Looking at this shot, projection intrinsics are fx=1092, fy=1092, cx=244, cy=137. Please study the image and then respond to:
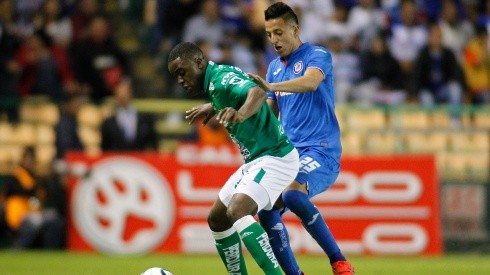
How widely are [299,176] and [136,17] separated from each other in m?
11.4

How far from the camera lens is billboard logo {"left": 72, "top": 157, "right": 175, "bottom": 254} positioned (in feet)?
49.9

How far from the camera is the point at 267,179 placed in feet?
27.3

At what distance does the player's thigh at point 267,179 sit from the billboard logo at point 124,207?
6.86 meters

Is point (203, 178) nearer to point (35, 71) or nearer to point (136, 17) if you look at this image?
point (35, 71)

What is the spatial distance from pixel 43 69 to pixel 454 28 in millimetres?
7438

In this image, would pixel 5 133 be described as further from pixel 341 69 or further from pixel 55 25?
pixel 341 69

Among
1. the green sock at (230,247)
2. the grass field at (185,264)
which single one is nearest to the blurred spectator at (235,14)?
the grass field at (185,264)

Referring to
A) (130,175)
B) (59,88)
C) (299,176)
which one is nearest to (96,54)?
(59,88)

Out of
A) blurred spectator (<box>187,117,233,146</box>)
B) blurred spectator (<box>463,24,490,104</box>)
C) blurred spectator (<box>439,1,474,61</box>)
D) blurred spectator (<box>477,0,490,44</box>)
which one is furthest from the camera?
blurred spectator (<box>477,0,490,44</box>)

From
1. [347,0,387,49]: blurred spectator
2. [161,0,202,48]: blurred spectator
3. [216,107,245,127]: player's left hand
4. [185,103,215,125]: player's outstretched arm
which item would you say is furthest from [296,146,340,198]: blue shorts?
[161,0,202,48]: blurred spectator

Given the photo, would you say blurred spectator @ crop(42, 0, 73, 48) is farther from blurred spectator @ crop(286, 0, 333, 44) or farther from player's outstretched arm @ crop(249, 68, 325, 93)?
player's outstretched arm @ crop(249, 68, 325, 93)

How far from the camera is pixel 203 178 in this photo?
1535 cm

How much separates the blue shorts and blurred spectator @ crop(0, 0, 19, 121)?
7946 millimetres

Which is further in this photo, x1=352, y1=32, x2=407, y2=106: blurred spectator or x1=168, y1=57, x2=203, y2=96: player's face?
x1=352, y1=32, x2=407, y2=106: blurred spectator
